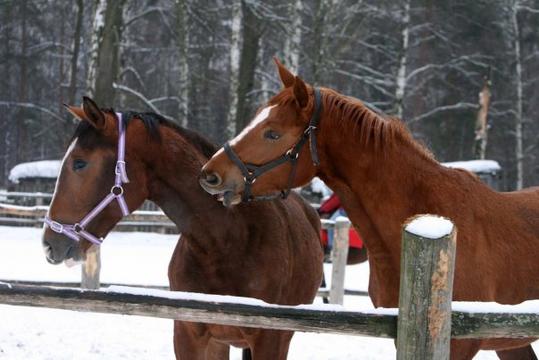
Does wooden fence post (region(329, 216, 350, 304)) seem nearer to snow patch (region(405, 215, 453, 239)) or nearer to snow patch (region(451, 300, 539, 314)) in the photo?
snow patch (region(451, 300, 539, 314))

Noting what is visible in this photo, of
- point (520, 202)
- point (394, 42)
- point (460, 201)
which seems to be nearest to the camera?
point (460, 201)

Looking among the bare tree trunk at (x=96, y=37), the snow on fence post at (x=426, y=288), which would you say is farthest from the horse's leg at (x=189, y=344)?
the bare tree trunk at (x=96, y=37)

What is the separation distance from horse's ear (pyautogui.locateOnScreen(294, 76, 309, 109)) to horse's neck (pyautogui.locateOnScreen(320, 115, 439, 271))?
0.13 meters

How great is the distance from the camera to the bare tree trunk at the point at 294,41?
1458 cm

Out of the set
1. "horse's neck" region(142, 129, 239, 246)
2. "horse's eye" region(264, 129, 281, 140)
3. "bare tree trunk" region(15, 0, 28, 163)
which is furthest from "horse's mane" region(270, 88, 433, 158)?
"bare tree trunk" region(15, 0, 28, 163)

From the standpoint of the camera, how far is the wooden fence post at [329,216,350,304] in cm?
786

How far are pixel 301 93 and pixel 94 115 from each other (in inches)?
46.5

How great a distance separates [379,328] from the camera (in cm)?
235

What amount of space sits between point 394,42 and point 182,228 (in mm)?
20208

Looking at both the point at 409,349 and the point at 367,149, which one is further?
the point at 367,149

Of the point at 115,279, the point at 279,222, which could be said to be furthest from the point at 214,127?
the point at 279,222

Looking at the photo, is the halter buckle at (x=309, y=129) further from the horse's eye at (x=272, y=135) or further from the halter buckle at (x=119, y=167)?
the halter buckle at (x=119, y=167)

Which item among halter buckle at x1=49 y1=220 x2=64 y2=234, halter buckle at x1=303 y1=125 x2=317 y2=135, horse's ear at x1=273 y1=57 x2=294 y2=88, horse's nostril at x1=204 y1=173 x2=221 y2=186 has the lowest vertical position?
halter buckle at x1=49 y1=220 x2=64 y2=234

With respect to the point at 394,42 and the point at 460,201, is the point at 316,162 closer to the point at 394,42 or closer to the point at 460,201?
the point at 460,201
